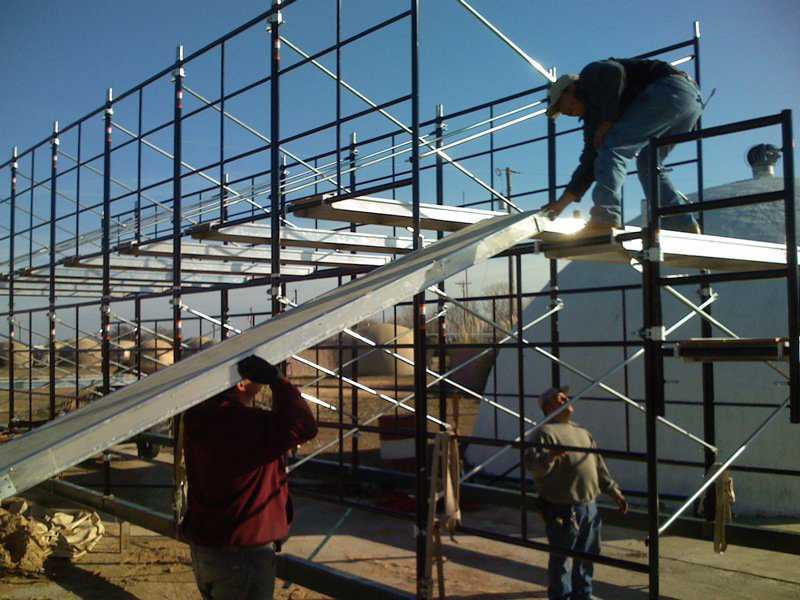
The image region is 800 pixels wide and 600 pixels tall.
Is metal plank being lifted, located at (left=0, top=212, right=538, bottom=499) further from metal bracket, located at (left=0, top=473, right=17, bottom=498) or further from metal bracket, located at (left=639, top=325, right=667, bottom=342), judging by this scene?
metal bracket, located at (left=639, top=325, right=667, bottom=342)

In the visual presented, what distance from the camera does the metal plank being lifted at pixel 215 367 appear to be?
262 cm

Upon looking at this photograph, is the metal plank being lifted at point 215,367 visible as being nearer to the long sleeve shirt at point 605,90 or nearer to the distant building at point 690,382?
the long sleeve shirt at point 605,90

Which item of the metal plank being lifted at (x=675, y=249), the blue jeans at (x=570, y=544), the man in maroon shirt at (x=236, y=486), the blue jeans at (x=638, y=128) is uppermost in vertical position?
the blue jeans at (x=638, y=128)

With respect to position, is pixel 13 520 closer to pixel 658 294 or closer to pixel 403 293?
pixel 403 293

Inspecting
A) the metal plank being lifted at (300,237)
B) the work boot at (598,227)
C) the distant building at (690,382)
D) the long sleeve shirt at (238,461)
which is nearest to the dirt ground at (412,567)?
the distant building at (690,382)

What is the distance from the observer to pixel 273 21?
686 cm

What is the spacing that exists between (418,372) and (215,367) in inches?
89.9

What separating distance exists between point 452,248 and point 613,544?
6.13 meters

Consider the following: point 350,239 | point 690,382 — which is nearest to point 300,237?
point 350,239

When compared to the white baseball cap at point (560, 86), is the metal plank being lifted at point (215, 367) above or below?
below

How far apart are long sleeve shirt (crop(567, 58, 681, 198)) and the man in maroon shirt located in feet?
8.58

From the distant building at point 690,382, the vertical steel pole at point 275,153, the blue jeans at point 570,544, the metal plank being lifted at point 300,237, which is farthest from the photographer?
the distant building at point 690,382

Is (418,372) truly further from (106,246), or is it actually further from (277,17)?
(106,246)

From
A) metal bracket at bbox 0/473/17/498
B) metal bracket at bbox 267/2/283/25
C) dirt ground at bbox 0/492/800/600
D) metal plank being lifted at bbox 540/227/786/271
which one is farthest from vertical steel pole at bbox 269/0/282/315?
metal bracket at bbox 0/473/17/498
